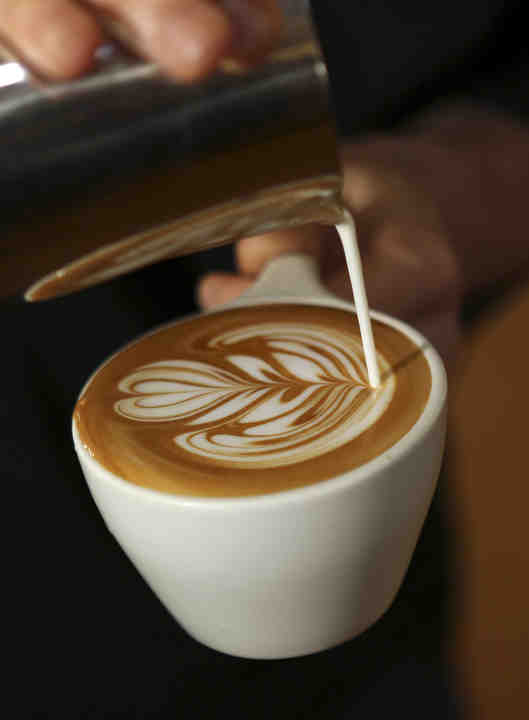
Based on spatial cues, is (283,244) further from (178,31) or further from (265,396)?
(178,31)

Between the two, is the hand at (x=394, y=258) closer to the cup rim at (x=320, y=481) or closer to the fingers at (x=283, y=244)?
the fingers at (x=283, y=244)

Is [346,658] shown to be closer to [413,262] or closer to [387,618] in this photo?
[387,618]

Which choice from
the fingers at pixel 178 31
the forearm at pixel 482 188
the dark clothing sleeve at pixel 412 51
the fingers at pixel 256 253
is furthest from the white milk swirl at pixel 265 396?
the dark clothing sleeve at pixel 412 51

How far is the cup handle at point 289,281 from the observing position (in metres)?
0.89

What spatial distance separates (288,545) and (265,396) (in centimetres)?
15

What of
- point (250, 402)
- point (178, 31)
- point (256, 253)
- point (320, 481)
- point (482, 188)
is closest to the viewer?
point (178, 31)

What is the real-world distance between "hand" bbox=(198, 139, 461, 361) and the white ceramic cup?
390 mm

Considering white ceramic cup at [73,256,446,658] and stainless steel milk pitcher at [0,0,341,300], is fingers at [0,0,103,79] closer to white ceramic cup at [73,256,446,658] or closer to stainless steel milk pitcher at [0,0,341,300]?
stainless steel milk pitcher at [0,0,341,300]

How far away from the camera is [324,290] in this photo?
89 cm

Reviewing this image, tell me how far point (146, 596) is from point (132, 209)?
1.61 feet

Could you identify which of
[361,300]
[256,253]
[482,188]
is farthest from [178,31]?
[482,188]

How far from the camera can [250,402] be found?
0.71 meters

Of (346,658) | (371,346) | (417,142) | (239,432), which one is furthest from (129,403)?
(417,142)

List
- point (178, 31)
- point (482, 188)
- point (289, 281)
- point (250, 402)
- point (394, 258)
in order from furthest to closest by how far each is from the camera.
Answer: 1. point (482, 188)
2. point (394, 258)
3. point (289, 281)
4. point (250, 402)
5. point (178, 31)
